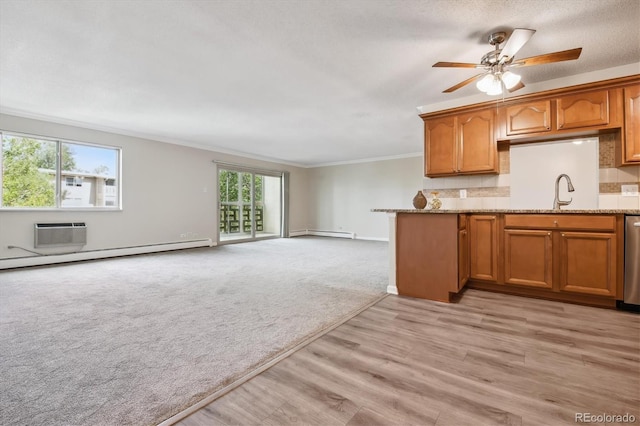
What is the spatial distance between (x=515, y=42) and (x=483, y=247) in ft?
6.33

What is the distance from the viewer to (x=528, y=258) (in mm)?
2922

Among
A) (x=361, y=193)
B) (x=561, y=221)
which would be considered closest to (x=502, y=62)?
(x=561, y=221)

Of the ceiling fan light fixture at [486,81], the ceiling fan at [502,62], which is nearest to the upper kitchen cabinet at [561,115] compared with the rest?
the ceiling fan at [502,62]

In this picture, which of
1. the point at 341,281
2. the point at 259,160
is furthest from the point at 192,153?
the point at 341,281

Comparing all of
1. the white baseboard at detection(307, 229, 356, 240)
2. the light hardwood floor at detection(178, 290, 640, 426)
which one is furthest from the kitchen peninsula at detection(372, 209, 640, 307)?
the white baseboard at detection(307, 229, 356, 240)

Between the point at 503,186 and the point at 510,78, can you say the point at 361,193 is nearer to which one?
the point at 503,186

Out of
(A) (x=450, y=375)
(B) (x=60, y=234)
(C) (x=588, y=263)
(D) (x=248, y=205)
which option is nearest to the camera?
(A) (x=450, y=375)

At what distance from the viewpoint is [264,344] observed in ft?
6.42

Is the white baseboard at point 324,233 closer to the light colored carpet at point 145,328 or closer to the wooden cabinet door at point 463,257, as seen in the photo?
the light colored carpet at point 145,328

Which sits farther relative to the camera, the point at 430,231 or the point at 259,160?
the point at 259,160

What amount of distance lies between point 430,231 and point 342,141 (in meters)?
3.98

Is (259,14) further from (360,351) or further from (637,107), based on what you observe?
(637,107)

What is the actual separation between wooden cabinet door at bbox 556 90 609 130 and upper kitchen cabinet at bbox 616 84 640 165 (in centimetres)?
14

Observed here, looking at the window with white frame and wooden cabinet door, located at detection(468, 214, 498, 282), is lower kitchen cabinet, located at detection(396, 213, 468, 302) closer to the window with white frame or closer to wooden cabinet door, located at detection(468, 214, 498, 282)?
wooden cabinet door, located at detection(468, 214, 498, 282)
